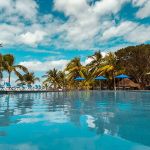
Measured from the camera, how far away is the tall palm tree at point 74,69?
124 ft

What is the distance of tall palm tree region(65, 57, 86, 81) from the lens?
3769cm

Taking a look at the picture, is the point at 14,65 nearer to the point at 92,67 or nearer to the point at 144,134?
the point at 92,67

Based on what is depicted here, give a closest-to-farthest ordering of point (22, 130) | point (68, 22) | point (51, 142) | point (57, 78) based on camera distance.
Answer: point (51, 142) → point (22, 130) → point (68, 22) → point (57, 78)

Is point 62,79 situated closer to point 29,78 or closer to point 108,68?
point 29,78

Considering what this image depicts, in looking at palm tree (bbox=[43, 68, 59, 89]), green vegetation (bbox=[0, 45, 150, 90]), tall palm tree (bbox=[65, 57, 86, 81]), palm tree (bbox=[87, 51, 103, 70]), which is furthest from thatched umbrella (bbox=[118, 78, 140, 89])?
palm tree (bbox=[43, 68, 59, 89])

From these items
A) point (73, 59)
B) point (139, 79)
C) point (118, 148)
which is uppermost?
point (73, 59)

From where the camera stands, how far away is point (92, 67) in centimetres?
3700

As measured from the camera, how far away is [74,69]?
37688mm

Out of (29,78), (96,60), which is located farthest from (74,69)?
(29,78)

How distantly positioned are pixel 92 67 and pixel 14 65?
1071 cm

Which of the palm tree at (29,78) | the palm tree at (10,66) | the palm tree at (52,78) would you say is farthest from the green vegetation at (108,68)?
the palm tree at (29,78)

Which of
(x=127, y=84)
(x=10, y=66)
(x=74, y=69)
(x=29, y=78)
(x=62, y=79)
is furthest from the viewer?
(x=29, y=78)

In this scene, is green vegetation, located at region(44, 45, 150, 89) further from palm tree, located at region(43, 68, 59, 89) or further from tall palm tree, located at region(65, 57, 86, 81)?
palm tree, located at region(43, 68, 59, 89)

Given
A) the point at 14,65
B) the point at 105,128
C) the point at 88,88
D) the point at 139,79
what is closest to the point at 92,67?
the point at 88,88
